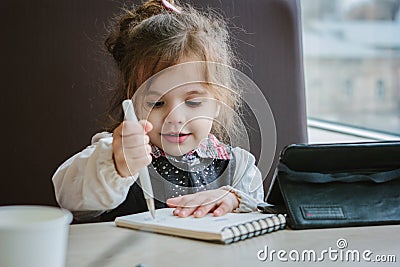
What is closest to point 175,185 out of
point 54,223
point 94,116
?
point 94,116

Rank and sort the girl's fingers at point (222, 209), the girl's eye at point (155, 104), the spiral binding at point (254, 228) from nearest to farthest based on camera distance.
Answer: the spiral binding at point (254, 228) → the girl's fingers at point (222, 209) → the girl's eye at point (155, 104)

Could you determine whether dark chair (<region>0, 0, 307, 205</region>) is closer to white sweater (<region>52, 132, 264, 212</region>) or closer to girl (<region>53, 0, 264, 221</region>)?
girl (<region>53, 0, 264, 221</region>)

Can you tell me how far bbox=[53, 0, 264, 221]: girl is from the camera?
2.98 feet

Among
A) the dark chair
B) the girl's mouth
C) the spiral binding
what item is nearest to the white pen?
the spiral binding

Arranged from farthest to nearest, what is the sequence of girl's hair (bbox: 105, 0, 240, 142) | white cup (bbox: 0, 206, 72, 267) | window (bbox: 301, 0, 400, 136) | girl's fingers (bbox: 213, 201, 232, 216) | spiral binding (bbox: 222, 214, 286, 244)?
window (bbox: 301, 0, 400, 136) < girl's hair (bbox: 105, 0, 240, 142) < girl's fingers (bbox: 213, 201, 232, 216) < spiral binding (bbox: 222, 214, 286, 244) < white cup (bbox: 0, 206, 72, 267)

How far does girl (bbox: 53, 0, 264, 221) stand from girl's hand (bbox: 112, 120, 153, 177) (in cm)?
4

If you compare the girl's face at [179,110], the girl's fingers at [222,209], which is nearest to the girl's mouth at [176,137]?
the girl's face at [179,110]

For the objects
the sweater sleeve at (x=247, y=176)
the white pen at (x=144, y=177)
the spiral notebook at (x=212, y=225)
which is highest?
the white pen at (x=144, y=177)

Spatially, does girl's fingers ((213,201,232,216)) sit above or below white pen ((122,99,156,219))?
below

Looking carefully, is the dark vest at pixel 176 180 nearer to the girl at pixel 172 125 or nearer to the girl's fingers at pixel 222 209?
→ the girl at pixel 172 125

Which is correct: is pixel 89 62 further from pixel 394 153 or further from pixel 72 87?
pixel 394 153

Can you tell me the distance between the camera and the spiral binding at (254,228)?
0.71 metres

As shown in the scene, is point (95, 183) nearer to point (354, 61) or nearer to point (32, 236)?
point (32, 236)

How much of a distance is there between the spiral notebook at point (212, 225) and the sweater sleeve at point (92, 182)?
0.08 metres
